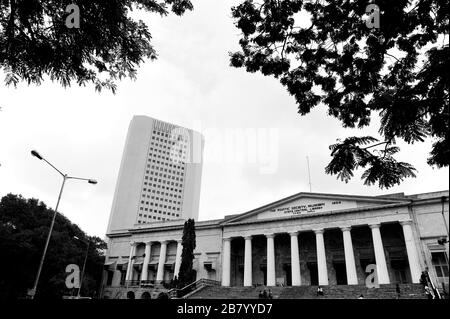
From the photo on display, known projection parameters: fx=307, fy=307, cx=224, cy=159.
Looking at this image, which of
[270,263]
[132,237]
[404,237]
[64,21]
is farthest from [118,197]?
[64,21]

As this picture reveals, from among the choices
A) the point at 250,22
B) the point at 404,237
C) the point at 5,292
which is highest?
the point at 404,237

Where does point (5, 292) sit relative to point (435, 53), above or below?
below

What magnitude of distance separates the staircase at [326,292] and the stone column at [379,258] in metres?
1.99

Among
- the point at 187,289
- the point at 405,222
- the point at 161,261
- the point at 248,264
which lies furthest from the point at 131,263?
the point at 405,222

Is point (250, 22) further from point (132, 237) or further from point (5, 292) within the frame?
point (132, 237)

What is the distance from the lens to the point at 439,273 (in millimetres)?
28781

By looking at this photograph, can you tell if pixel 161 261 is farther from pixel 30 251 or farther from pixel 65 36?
pixel 65 36

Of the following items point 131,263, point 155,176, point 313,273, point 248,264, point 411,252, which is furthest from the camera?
point 155,176

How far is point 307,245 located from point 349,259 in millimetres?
7036

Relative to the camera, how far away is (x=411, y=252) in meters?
29.0

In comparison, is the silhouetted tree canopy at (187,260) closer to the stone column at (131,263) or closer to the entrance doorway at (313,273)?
the stone column at (131,263)

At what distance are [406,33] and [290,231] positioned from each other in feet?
106

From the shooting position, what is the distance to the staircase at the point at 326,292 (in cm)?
2473

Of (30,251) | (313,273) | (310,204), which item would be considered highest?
(310,204)
